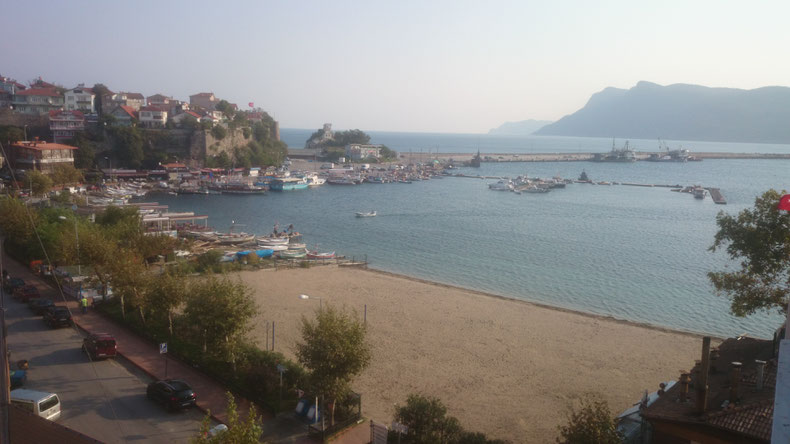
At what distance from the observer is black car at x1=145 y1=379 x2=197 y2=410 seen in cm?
1030

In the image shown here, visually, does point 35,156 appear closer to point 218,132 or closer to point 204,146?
point 204,146

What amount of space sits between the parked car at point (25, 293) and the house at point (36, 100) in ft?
194

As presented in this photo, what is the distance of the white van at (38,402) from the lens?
30.7 ft

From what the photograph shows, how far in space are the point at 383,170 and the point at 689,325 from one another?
70917mm

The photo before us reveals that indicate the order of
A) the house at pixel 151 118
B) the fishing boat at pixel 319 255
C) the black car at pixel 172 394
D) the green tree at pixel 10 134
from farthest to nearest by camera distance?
the house at pixel 151 118
the green tree at pixel 10 134
the fishing boat at pixel 319 255
the black car at pixel 172 394

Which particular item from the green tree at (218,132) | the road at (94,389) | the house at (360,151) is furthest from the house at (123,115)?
the road at (94,389)

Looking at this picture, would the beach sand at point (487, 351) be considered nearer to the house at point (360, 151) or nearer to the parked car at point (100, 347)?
the parked car at point (100, 347)

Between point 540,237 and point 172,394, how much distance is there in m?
33.6

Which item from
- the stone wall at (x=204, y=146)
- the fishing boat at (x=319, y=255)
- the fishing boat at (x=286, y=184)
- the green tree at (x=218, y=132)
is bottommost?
the fishing boat at (x=319, y=255)

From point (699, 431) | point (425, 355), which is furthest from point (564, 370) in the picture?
point (699, 431)

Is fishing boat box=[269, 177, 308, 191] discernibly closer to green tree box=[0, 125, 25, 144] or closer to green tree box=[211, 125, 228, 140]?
green tree box=[211, 125, 228, 140]

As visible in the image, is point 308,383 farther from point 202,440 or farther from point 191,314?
point 202,440

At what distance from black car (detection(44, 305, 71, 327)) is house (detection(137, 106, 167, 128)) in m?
61.1

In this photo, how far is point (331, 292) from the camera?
22.2 metres
